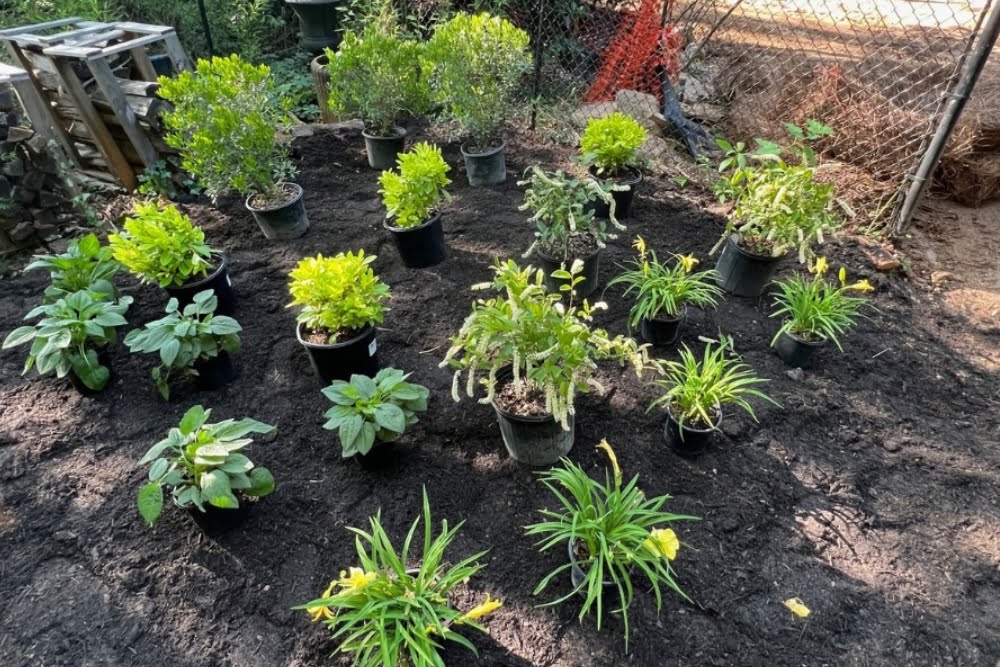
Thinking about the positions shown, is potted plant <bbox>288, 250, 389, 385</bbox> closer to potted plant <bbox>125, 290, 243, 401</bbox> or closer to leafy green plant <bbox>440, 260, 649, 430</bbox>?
potted plant <bbox>125, 290, 243, 401</bbox>

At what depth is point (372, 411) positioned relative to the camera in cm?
228

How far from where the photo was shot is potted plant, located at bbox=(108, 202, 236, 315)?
113 inches

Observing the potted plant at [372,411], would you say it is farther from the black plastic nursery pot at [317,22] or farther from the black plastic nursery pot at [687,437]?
the black plastic nursery pot at [317,22]

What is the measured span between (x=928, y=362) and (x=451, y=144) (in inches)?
153

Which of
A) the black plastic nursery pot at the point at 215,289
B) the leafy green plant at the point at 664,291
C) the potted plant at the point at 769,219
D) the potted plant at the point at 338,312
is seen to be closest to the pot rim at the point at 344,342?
the potted plant at the point at 338,312

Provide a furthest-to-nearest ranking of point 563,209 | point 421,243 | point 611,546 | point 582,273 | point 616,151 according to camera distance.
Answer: point 616,151 < point 421,243 < point 582,273 < point 563,209 < point 611,546

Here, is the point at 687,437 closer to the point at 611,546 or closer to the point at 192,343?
the point at 611,546

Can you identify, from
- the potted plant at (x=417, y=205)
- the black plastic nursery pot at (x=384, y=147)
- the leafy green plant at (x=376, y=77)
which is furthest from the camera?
the black plastic nursery pot at (x=384, y=147)

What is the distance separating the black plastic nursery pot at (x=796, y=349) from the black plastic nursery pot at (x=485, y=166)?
250 cm

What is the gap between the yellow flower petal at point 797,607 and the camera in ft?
6.53

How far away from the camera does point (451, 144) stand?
5086 millimetres

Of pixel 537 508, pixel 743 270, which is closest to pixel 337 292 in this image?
pixel 537 508

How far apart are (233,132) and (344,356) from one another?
5.87ft

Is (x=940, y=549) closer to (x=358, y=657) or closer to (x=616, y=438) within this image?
(x=616, y=438)
